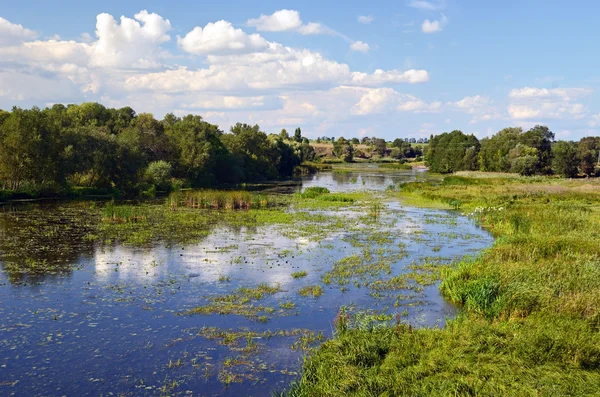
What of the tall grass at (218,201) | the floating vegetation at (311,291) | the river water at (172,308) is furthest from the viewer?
the tall grass at (218,201)

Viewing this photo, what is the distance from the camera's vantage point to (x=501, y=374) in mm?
11797

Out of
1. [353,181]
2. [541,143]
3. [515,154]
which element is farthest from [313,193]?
[541,143]

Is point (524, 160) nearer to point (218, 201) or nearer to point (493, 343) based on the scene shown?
point (218, 201)

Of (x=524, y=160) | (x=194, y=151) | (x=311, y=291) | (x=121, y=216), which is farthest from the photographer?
(x=524, y=160)

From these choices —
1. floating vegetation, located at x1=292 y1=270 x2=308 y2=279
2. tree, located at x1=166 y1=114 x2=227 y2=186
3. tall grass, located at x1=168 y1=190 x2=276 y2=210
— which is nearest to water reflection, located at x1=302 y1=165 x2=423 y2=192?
tree, located at x1=166 y1=114 x2=227 y2=186

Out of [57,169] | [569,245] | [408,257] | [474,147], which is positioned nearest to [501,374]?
[569,245]

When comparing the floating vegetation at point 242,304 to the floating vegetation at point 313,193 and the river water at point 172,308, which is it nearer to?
the river water at point 172,308

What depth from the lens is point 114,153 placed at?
205 ft

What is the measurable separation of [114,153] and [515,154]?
93209mm

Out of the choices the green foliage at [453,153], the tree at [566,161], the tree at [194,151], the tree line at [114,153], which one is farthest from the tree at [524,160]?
the tree at [194,151]

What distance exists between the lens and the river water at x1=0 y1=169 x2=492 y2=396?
14.2m

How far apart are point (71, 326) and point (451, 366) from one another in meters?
12.6

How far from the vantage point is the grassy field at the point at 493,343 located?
11.6m

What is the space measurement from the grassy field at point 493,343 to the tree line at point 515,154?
96.6m
